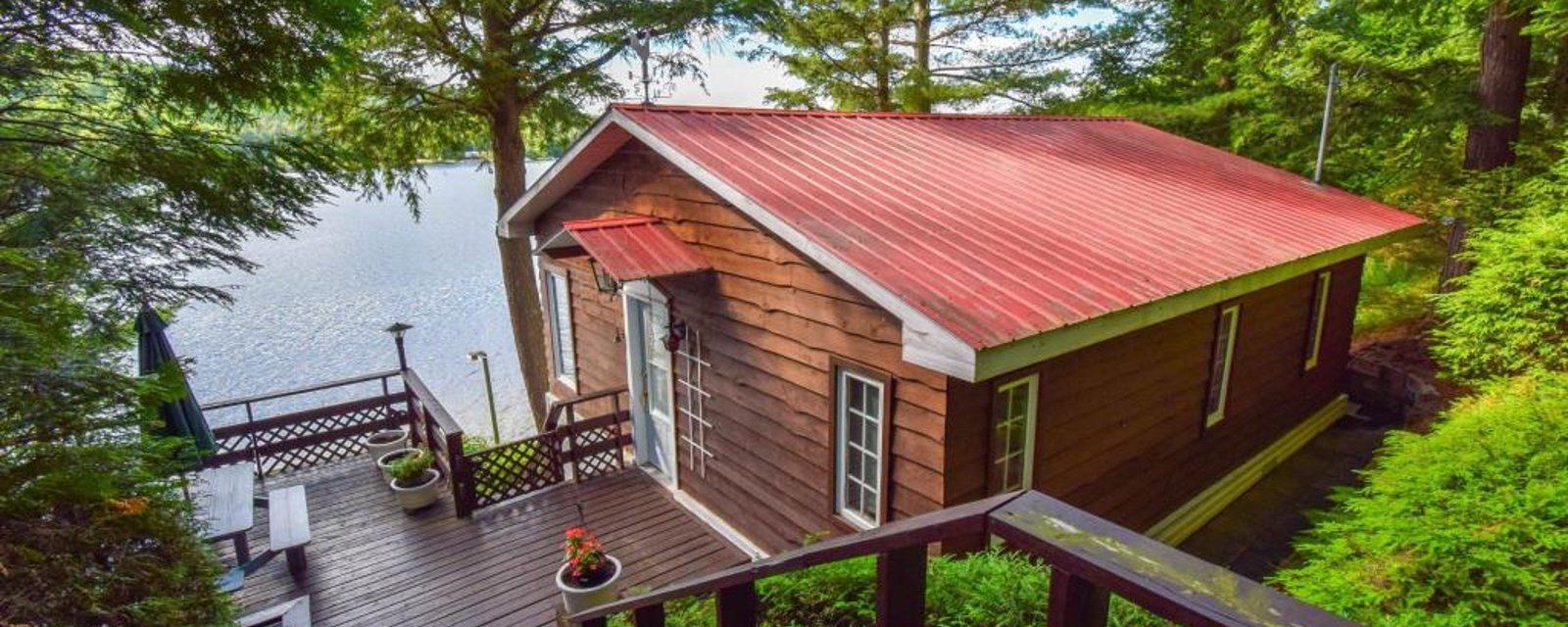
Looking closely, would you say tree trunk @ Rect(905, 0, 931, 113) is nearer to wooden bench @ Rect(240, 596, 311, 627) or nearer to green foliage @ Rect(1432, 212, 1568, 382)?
green foliage @ Rect(1432, 212, 1568, 382)

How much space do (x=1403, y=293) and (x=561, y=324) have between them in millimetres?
13624

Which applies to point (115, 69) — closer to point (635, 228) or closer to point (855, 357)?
point (635, 228)

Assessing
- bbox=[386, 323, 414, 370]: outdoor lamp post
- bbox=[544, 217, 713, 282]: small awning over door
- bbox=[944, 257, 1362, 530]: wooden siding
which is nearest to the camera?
bbox=[944, 257, 1362, 530]: wooden siding

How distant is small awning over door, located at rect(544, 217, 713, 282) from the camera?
5.91 meters

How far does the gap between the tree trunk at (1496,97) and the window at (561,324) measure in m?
11.5

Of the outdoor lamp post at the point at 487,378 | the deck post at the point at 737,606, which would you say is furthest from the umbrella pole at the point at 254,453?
the deck post at the point at 737,606

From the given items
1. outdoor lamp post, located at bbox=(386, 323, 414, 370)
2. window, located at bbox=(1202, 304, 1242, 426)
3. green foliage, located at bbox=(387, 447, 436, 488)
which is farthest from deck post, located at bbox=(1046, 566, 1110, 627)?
outdoor lamp post, located at bbox=(386, 323, 414, 370)

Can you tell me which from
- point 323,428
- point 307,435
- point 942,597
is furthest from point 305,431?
point 942,597

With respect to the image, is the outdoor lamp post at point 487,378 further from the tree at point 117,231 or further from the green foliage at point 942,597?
the green foliage at point 942,597

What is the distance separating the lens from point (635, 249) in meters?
6.23

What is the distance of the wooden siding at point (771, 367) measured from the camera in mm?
4773

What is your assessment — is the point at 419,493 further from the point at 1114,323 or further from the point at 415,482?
the point at 1114,323

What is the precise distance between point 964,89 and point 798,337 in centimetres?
1176

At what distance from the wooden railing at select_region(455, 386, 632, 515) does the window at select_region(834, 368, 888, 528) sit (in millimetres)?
3304
